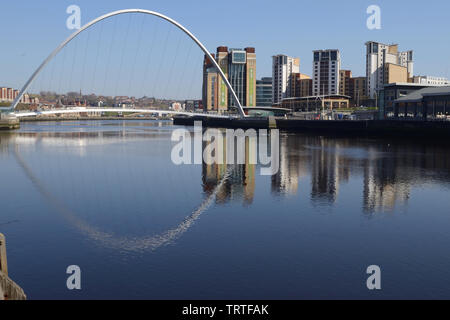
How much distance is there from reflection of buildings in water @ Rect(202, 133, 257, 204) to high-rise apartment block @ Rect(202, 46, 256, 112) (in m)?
121

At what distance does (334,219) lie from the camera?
53.3ft

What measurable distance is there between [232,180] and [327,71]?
417 feet

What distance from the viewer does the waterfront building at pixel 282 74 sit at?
159375mm

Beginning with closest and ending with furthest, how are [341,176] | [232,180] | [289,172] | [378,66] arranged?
1. [232,180]
2. [341,176]
3. [289,172]
4. [378,66]

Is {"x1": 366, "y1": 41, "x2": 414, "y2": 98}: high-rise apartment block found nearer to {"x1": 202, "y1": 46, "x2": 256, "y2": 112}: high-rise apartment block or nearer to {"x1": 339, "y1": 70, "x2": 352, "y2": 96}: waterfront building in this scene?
{"x1": 339, "y1": 70, "x2": 352, "y2": 96}: waterfront building

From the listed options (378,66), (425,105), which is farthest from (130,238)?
(378,66)

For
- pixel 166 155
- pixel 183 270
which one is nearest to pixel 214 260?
Answer: pixel 183 270

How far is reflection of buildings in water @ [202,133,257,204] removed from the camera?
2062 centimetres

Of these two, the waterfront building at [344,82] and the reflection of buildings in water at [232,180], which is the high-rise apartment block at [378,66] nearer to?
the waterfront building at [344,82]

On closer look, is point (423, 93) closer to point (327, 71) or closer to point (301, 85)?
point (327, 71)

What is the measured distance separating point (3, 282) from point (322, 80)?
144551 millimetres

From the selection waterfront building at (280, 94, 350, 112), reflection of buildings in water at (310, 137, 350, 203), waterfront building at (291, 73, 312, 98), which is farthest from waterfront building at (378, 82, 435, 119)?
waterfront building at (291, 73, 312, 98)

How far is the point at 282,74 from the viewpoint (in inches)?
6304
